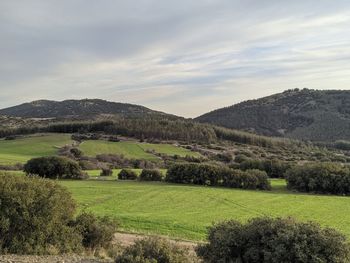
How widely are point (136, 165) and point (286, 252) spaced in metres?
81.9

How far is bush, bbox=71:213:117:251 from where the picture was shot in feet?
72.4

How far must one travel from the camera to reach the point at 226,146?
148375 millimetres

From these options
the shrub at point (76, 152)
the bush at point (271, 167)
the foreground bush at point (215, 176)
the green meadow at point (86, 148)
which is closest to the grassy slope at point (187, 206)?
the foreground bush at point (215, 176)

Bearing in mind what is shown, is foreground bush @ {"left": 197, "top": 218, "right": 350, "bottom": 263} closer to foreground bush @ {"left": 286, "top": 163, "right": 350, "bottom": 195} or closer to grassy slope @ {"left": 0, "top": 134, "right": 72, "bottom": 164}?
foreground bush @ {"left": 286, "top": 163, "right": 350, "bottom": 195}

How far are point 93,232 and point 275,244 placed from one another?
36.6ft

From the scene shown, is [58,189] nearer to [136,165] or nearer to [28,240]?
[28,240]

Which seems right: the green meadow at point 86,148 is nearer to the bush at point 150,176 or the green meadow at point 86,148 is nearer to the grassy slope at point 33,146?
the grassy slope at point 33,146

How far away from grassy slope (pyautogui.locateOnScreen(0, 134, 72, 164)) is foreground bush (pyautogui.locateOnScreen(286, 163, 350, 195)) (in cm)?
5688

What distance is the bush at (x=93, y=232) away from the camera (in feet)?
72.4

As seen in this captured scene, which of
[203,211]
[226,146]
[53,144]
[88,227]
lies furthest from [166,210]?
[226,146]

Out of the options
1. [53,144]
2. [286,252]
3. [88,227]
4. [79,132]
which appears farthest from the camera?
[79,132]

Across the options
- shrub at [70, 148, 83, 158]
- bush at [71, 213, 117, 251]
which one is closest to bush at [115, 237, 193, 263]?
bush at [71, 213, 117, 251]

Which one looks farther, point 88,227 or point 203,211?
point 203,211

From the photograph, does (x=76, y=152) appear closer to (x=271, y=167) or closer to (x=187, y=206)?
(x=271, y=167)
